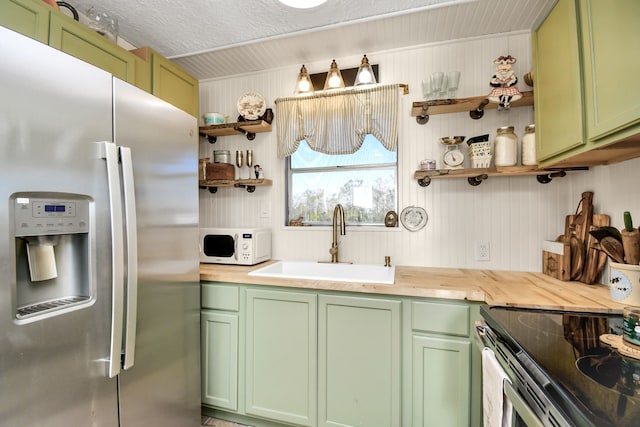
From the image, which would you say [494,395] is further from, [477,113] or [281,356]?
[477,113]

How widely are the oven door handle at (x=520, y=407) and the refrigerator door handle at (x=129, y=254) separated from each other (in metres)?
1.31

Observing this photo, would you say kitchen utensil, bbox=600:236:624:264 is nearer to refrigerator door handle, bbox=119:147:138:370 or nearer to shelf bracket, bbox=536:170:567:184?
shelf bracket, bbox=536:170:567:184

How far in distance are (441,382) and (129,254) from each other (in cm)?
152

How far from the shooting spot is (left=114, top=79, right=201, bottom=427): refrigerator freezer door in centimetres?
118

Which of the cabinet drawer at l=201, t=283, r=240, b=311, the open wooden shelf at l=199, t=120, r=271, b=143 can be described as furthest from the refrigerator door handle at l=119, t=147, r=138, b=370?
the open wooden shelf at l=199, t=120, r=271, b=143

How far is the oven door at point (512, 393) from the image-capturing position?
73 cm

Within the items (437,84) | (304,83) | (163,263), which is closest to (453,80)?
(437,84)

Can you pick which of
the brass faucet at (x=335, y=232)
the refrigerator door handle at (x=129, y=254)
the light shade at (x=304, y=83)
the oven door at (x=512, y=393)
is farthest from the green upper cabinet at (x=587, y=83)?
the refrigerator door handle at (x=129, y=254)

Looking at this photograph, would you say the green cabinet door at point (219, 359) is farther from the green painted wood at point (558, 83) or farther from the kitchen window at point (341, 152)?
the green painted wood at point (558, 83)

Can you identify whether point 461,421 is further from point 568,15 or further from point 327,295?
point 568,15

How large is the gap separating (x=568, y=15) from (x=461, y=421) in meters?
1.93

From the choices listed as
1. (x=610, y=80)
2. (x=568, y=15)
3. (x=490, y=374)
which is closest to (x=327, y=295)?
(x=490, y=374)

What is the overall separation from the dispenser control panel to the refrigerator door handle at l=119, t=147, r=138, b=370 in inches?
5.0

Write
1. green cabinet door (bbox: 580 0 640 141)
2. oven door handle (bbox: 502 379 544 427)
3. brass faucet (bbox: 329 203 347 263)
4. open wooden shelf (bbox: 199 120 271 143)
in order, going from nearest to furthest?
1. oven door handle (bbox: 502 379 544 427)
2. green cabinet door (bbox: 580 0 640 141)
3. brass faucet (bbox: 329 203 347 263)
4. open wooden shelf (bbox: 199 120 271 143)
